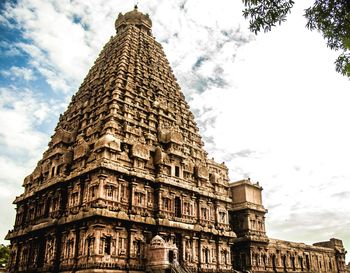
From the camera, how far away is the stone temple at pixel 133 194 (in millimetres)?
27359

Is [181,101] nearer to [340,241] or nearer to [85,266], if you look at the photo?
[85,266]

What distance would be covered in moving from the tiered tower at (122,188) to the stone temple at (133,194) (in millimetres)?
97

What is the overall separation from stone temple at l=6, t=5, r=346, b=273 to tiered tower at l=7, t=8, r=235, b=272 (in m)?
0.10

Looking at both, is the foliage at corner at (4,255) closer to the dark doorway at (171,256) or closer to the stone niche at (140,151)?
the stone niche at (140,151)

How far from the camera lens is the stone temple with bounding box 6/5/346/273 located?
27359mm

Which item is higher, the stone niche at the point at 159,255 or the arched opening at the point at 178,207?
the arched opening at the point at 178,207

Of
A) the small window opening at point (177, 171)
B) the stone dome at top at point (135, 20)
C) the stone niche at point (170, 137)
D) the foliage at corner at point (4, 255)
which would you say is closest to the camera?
the small window opening at point (177, 171)

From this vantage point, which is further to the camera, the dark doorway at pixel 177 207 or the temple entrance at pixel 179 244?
the dark doorway at pixel 177 207

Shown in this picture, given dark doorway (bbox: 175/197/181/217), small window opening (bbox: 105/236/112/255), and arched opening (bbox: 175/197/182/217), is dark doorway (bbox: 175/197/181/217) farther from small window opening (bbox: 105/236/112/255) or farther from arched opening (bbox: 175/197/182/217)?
small window opening (bbox: 105/236/112/255)

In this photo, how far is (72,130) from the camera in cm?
3759

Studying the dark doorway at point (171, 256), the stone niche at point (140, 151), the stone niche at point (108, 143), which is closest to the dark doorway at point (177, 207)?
the dark doorway at point (171, 256)

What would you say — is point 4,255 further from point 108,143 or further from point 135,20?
point 135,20

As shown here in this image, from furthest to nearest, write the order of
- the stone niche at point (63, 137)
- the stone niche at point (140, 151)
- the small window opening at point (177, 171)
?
the stone niche at point (63, 137)
the small window opening at point (177, 171)
the stone niche at point (140, 151)

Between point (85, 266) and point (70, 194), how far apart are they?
714cm
